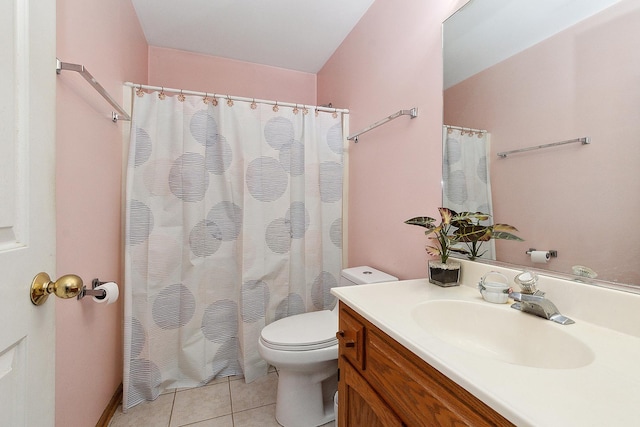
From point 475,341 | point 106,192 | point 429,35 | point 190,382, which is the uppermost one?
point 429,35

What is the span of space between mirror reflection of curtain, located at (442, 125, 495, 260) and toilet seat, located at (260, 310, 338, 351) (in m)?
0.82

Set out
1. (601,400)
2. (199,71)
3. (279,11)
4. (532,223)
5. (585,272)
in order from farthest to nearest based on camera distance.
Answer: (199,71) < (279,11) < (532,223) < (585,272) < (601,400)

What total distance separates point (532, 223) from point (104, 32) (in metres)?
1.94

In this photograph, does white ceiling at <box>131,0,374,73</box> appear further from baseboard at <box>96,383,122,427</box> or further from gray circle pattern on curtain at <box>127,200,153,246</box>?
baseboard at <box>96,383,122,427</box>

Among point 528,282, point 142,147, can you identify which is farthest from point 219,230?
point 528,282

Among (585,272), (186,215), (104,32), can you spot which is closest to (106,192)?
(186,215)

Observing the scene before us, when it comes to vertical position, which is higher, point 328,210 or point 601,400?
point 328,210

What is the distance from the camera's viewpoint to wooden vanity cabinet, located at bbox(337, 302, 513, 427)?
496 millimetres

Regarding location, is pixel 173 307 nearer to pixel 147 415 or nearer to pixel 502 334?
pixel 147 415

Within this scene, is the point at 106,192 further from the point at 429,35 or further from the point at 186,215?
the point at 429,35

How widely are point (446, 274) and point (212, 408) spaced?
4.71 feet

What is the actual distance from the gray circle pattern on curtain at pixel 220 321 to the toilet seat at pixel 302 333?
1.43 ft

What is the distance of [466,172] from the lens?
1.13m

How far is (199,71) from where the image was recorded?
7.57ft
